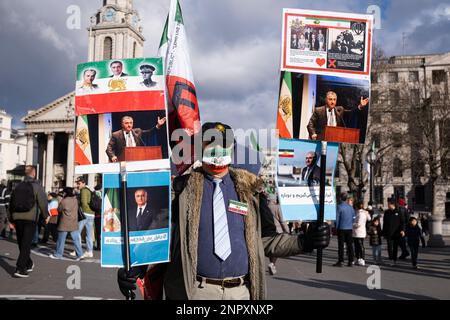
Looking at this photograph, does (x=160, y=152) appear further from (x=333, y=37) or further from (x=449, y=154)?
(x=449, y=154)

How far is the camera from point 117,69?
3582 mm

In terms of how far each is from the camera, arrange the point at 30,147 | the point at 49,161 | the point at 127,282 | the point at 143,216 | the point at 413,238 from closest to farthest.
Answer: the point at 127,282 → the point at 143,216 → the point at 413,238 → the point at 49,161 → the point at 30,147

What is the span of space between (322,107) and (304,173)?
1.91 ft

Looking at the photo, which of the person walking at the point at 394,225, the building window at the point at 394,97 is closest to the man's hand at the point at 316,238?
the person walking at the point at 394,225

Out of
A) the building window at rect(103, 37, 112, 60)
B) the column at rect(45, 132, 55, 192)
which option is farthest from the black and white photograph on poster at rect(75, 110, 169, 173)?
the column at rect(45, 132, 55, 192)

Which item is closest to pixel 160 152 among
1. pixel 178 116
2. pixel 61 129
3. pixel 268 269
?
pixel 178 116

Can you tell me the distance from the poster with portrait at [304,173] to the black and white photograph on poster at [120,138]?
100 cm

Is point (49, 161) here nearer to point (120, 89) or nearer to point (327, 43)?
point (120, 89)

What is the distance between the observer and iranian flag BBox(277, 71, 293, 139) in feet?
12.7

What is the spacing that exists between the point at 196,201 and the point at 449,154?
30473 millimetres

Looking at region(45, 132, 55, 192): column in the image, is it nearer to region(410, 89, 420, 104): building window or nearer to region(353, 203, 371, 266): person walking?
region(410, 89, 420, 104): building window

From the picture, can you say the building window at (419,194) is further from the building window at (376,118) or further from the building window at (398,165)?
the building window at (376,118)

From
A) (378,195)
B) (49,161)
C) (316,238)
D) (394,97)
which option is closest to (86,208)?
(316,238)

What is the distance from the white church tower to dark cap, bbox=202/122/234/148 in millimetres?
70891
